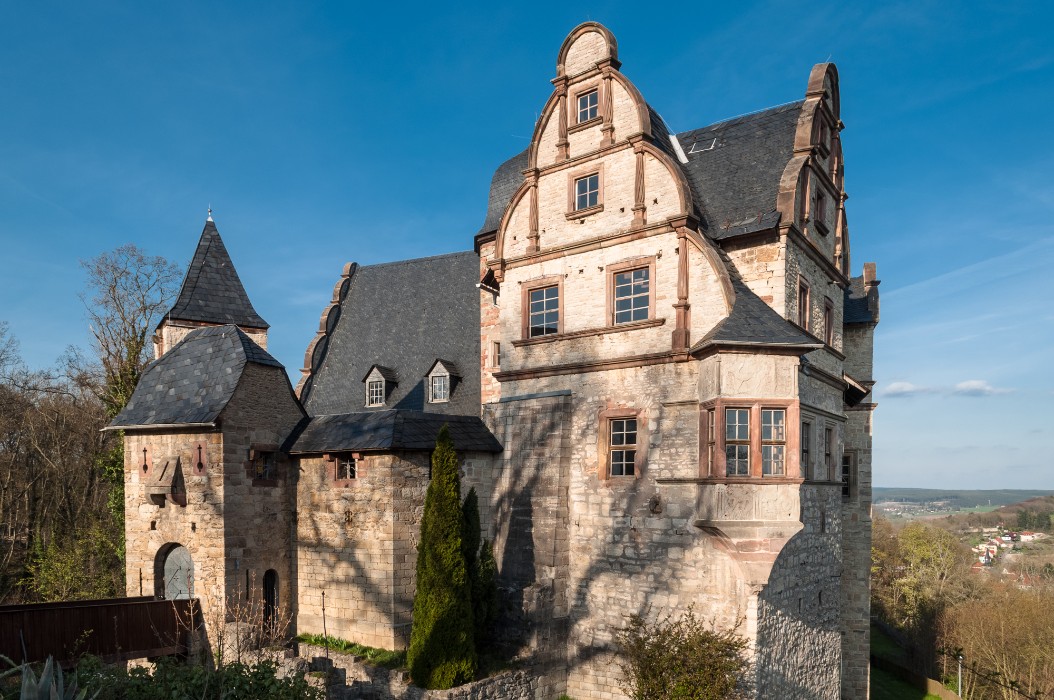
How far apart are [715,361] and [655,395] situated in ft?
5.65

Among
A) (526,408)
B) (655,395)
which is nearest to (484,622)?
(526,408)

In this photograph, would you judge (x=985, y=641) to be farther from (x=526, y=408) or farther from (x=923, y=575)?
(x=526, y=408)

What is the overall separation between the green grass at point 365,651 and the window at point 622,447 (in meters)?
5.87

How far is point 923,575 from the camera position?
4491cm

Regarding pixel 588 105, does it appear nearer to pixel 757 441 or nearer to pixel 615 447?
pixel 615 447

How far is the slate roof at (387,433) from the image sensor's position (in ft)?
51.3

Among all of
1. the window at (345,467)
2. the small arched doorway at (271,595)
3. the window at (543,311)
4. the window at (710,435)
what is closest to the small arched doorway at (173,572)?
the small arched doorway at (271,595)

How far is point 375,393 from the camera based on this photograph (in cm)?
2273

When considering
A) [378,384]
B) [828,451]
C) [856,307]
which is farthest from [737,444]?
[378,384]

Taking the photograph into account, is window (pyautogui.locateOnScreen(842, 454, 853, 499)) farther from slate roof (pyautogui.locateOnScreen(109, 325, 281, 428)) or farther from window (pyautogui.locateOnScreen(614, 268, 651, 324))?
slate roof (pyautogui.locateOnScreen(109, 325, 281, 428))

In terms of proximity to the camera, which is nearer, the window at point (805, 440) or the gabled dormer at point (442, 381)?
the window at point (805, 440)

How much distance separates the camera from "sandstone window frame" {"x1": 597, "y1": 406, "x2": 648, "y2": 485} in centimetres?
1470

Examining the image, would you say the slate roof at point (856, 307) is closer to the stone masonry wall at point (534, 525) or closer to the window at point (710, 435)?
the window at point (710, 435)

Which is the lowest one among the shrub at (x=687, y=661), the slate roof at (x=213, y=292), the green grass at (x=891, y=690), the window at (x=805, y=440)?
the green grass at (x=891, y=690)
